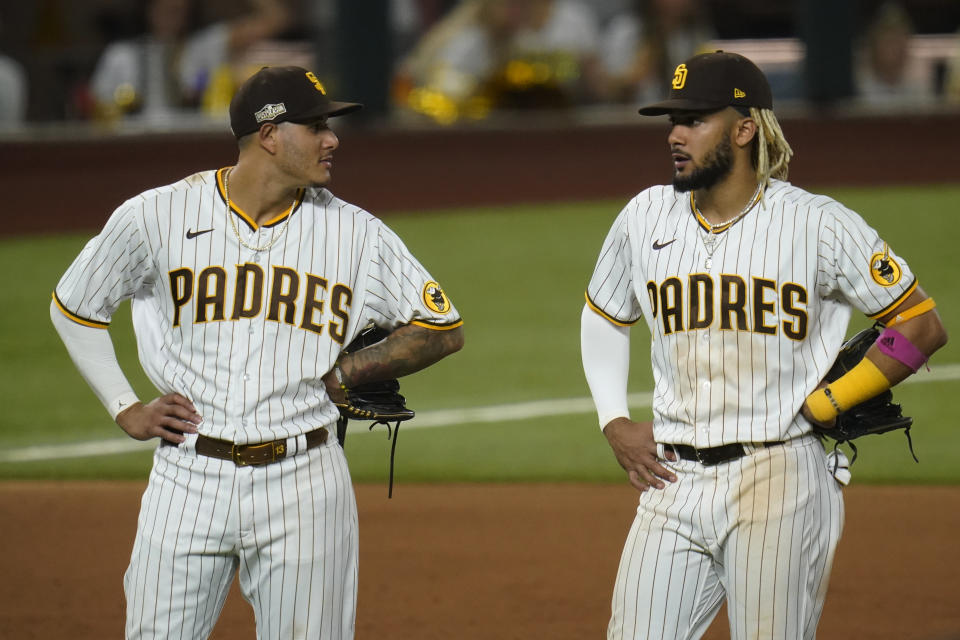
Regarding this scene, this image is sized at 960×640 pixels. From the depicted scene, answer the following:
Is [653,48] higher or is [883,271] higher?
[653,48]

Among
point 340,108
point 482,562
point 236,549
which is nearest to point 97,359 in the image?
point 236,549

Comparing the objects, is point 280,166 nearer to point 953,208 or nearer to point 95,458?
point 95,458

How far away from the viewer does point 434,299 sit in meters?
3.43

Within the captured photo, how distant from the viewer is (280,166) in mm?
3289

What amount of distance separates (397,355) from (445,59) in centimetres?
1182

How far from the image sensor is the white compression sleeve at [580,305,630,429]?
3576 millimetres

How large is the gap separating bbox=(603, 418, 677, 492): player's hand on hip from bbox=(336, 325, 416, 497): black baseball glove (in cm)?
51

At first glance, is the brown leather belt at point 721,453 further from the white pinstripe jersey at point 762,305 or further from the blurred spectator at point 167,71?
the blurred spectator at point 167,71

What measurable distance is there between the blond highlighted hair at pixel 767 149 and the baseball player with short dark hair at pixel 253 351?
2.70 ft

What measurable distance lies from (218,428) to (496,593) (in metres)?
2.24

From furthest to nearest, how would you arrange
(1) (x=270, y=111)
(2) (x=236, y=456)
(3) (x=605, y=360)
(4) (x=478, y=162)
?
(4) (x=478, y=162), (3) (x=605, y=360), (1) (x=270, y=111), (2) (x=236, y=456)

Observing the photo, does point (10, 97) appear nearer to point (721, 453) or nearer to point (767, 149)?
point (767, 149)

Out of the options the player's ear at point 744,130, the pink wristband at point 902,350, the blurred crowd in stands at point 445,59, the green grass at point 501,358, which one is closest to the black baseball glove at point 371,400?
the player's ear at point 744,130

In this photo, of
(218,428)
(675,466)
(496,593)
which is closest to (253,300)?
(218,428)
